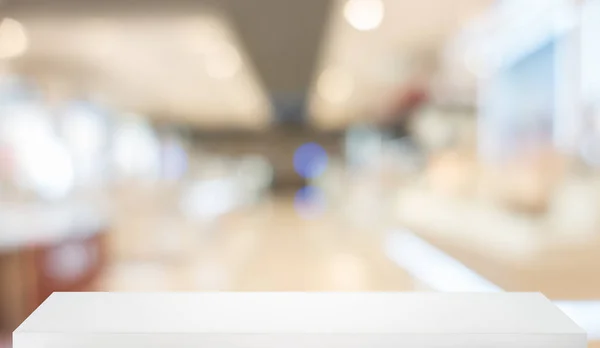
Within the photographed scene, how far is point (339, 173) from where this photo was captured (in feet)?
41.8

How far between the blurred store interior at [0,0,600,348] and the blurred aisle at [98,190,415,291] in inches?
1.5

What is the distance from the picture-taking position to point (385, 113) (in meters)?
15.2

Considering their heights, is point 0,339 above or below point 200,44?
below

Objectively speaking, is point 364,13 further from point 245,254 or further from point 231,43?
point 245,254

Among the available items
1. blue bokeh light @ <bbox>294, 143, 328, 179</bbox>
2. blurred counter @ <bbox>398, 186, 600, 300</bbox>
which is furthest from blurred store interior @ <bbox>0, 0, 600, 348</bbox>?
blue bokeh light @ <bbox>294, 143, 328, 179</bbox>

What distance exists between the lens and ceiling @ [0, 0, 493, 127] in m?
4.47

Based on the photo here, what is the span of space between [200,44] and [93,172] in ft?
15.8

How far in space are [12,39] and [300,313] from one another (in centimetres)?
642

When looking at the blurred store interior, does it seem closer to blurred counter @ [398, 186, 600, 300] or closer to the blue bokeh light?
blurred counter @ [398, 186, 600, 300]

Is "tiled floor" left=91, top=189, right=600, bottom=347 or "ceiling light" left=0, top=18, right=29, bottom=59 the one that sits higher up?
"ceiling light" left=0, top=18, right=29, bottom=59

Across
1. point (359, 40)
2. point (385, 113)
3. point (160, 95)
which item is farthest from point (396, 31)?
point (385, 113)

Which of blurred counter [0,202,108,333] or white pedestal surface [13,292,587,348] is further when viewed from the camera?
blurred counter [0,202,108,333]

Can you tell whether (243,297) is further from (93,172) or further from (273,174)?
(273,174)

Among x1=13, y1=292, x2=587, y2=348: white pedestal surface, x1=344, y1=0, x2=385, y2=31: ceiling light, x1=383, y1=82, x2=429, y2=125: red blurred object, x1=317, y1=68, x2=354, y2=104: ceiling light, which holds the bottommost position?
x1=13, y1=292, x2=587, y2=348: white pedestal surface
